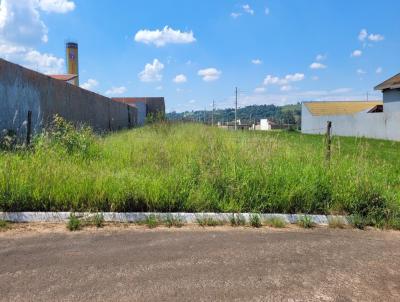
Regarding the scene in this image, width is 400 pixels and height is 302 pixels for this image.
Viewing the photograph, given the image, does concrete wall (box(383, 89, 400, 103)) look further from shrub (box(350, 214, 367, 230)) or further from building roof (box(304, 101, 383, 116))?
shrub (box(350, 214, 367, 230))

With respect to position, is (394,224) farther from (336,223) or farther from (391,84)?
(391,84)

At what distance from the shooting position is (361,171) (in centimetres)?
617

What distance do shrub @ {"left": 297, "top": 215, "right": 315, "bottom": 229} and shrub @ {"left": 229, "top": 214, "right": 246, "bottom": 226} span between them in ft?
2.45

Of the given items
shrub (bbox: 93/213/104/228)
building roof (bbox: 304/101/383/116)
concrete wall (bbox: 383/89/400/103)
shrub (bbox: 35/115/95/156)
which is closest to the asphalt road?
shrub (bbox: 93/213/104/228)

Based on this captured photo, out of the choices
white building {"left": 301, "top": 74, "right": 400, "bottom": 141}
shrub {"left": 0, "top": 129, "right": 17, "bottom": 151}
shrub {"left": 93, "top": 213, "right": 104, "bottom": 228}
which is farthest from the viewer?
white building {"left": 301, "top": 74, "right": 400, "bottom": 141}

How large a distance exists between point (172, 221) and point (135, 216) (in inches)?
19.6

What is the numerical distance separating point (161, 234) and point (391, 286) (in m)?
2.44

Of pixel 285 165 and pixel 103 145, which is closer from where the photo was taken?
pixel 285 165

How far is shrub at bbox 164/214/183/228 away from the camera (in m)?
5.03

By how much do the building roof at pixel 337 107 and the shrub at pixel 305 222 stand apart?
4572cm

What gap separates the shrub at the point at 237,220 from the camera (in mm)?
5156

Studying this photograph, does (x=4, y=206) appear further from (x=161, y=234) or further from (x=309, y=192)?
(x=309, y=192)

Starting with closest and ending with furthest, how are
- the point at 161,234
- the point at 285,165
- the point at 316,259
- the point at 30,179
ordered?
the point at 316,259 → the point at 161,234 → the point at 30,179 → the point at 285,165

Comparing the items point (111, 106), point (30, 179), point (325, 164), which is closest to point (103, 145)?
point (30, 179)
